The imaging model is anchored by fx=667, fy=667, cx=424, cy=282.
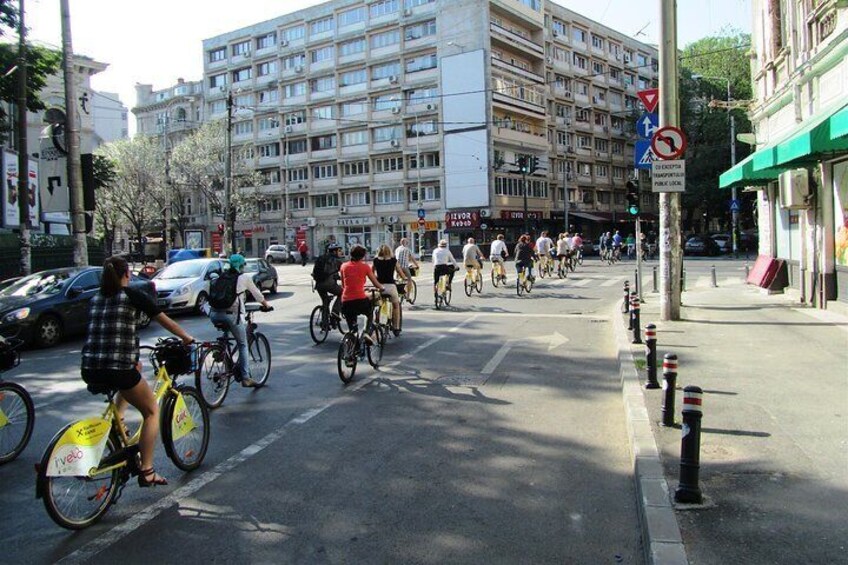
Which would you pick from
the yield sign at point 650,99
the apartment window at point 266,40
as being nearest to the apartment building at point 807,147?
the yield sign at point 650,99

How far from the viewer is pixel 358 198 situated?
2421 inches

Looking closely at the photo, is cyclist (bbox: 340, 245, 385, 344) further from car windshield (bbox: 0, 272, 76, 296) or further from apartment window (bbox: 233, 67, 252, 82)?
apartment window (bbox: 233, 67, 252, 82)

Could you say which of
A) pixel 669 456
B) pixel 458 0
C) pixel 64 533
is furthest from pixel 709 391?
pixel 458 0

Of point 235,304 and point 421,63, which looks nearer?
point 235,304

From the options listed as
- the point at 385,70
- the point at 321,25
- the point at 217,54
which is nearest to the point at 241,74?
the point at 217,54

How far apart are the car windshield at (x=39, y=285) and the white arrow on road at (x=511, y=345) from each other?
8634 millimetres

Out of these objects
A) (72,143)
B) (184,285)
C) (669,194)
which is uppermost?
(72,143)

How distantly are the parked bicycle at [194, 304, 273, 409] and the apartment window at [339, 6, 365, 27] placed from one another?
5698cm

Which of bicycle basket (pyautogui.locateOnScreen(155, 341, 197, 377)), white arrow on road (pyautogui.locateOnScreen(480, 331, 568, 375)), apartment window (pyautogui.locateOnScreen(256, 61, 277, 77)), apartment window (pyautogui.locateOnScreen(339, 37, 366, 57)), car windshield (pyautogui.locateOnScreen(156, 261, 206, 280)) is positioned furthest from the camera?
apartment window (pyautogui.locateOnScreen(256, 61, 277, 77))

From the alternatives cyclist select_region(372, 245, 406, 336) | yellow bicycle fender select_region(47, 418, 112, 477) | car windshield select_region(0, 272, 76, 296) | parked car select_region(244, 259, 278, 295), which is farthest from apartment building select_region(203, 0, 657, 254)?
yellow bicycle fender select_region(47, 418, 112, 477)

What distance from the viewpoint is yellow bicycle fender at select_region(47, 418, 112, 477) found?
399 cm

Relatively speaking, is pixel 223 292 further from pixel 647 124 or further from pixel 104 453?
pixel 647 124

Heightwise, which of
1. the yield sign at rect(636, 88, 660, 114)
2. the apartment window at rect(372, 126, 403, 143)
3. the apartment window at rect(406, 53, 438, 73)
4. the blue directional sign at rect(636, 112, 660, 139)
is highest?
the apartment window at rect(406, 53, 438, 73)

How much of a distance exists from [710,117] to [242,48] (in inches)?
1832
